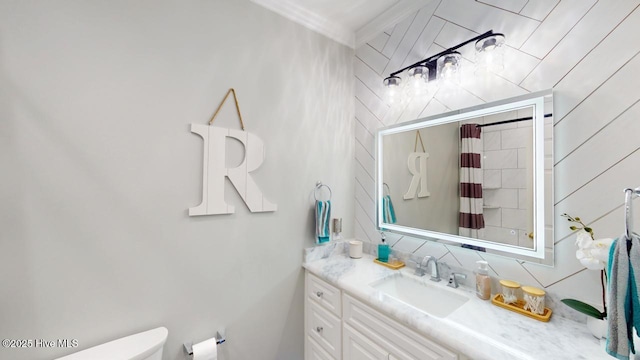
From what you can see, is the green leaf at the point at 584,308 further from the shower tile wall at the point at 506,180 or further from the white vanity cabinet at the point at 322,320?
the white vanity cabinet at the point at 322,320

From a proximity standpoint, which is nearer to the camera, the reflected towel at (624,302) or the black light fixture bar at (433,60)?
the reflected towel at (624,302)

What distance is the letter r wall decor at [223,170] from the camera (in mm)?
1323

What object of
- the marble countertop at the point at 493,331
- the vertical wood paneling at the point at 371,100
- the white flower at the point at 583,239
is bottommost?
the marble countertop at the point at 493,331

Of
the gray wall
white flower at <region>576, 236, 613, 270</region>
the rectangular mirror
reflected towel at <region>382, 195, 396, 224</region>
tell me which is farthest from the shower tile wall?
the gray wall

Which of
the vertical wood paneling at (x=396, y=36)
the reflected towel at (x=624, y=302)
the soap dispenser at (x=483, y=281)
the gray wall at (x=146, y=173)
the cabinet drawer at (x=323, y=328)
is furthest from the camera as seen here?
the vertical wood paneling at (x=396, y=36)

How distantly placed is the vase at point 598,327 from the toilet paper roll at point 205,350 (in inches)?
64.2

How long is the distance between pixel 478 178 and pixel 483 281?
0.52 m

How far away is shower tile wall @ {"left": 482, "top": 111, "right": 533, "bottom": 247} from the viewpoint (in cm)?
115

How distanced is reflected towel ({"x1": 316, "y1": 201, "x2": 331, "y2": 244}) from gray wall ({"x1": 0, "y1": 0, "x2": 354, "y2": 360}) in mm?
94

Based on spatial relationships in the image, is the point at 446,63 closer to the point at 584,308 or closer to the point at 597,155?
the point at 597,155

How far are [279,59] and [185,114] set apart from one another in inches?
28.3

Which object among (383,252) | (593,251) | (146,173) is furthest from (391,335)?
(146,173)

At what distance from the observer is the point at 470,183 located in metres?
1.34

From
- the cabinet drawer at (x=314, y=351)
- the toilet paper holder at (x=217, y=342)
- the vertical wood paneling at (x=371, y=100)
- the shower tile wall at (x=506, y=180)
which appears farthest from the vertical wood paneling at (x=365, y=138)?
the toilet paper holder at (x=217, y=342)
